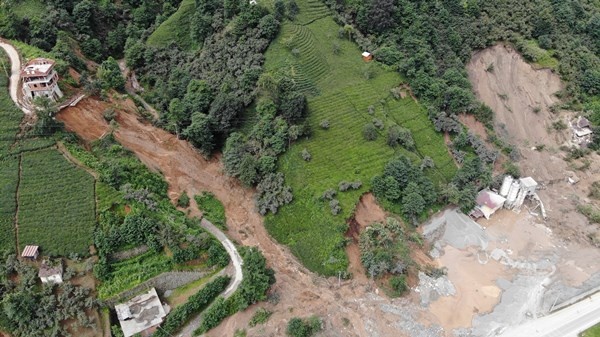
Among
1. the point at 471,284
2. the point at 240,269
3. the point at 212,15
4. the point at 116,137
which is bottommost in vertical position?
the point at 471,284

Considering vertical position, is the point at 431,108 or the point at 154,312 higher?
the point at 431,108

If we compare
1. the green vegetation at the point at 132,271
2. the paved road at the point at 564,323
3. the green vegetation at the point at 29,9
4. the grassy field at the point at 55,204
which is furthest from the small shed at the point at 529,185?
the green vegetation at the point at 29,9

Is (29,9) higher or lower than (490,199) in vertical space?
higher

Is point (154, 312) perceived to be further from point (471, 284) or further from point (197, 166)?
point (471, 284)

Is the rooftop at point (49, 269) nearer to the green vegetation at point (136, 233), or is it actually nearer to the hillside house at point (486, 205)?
the green vegetation at point (136, 233)

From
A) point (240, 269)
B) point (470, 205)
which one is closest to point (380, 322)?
point (240, 269)

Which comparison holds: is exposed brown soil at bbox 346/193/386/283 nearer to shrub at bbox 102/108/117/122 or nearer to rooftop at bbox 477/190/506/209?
rooftop at bbox 477/190/506/209

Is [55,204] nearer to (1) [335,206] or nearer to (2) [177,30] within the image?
(1) [335,206]

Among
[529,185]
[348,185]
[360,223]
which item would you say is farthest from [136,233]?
[529,185]
